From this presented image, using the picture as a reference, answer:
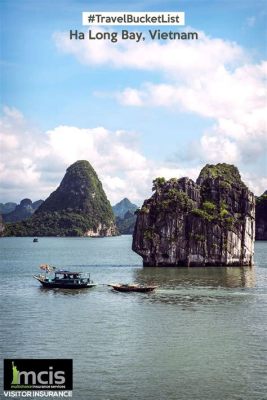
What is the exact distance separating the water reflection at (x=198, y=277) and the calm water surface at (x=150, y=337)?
88 centimetres

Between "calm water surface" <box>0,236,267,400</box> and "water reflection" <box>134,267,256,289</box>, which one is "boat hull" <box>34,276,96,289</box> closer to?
"calm water surface" <box>0,236,267,400</box>

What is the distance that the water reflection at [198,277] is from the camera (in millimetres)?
72125

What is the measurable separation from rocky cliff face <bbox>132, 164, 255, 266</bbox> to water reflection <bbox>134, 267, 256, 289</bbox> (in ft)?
10.2

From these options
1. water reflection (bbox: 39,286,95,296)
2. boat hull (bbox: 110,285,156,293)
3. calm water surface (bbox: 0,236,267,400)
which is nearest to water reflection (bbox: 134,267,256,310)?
calm water surface (bbox: 0,236,267,400)

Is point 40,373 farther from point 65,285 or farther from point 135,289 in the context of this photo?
point 65,285

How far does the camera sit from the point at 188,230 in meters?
95.4

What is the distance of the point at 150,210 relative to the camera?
9712 cm

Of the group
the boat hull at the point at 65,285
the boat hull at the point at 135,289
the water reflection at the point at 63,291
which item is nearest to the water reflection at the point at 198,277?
the boat hull at the point at 135,289

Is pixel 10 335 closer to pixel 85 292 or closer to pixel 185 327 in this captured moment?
pixel 185 327

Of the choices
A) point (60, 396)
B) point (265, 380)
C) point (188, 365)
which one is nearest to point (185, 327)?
point (188, 365)

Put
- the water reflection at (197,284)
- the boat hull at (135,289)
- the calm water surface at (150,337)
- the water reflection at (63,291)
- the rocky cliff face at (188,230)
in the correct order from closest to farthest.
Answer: the calm water surface at (150,337) < the water reflection at (197,284) < the boat hull at (135,289) < the water reflection at (63,291) < the rocky cliff face at (188,230)

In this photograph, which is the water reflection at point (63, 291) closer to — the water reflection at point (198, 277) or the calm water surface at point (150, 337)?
the calm water surface at point (150, 337)

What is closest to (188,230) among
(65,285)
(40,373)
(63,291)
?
(65,285)

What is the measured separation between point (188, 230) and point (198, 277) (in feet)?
54.9
